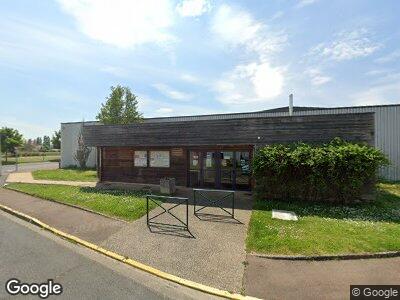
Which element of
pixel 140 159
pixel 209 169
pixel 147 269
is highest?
pixel 140 159

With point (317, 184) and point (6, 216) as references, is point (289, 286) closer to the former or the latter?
point (317, 184)

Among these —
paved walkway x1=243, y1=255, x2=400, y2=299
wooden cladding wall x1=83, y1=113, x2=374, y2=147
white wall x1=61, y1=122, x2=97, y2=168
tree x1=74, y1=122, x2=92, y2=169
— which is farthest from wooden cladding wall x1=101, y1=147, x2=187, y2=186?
white wall x1=61, y1=122, x2=97, y2=168

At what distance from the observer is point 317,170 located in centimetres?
1148

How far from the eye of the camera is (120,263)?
668cm

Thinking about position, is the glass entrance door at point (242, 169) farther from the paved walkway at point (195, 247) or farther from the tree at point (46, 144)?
the tree at point (46, 144)

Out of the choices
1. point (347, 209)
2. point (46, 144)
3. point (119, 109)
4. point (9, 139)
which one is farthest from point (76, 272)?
point (46, 144)

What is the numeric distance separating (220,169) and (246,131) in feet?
9.45

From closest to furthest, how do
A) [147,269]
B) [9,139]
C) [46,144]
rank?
[147,269] < [9,139] < [46,144]

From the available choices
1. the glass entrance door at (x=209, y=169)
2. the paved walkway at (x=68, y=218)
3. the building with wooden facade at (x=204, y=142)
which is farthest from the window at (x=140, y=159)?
the paved walkway at (x=68, y=218)

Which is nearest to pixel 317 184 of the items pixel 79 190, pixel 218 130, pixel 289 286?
pixel 218 130

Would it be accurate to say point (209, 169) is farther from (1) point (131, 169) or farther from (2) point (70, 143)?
(2) point (70, 143)

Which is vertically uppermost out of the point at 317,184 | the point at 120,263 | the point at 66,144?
the point at 66,144

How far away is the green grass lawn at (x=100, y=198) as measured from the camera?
1065cm

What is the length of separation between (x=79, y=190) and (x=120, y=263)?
9.77m
